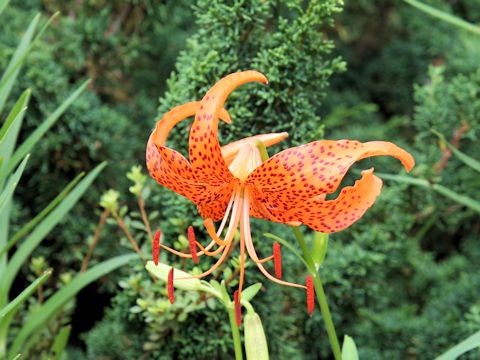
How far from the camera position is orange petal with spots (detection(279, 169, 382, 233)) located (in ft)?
3.44

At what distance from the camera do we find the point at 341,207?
1.06 meters

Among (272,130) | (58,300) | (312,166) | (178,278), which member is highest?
(312,166)

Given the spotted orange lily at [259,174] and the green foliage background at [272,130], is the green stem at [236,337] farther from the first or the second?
the green foliage background at [272,130]

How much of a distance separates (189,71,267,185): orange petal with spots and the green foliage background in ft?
1.19

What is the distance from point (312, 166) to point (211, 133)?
124 millimetres

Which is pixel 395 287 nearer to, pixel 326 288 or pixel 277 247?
pixel 326 288

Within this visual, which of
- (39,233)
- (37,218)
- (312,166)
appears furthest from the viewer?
(39,233)

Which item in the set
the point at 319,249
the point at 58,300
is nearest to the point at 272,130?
the point at 319,249

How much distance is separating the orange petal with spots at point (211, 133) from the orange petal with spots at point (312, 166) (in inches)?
1.8

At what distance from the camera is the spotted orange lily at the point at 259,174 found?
1.00m

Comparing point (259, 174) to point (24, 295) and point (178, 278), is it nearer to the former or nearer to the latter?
point (178, 278)

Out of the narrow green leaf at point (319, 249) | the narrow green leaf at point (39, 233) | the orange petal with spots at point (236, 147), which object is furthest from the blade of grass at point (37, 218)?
the narrow green leaf at point (319, 249)

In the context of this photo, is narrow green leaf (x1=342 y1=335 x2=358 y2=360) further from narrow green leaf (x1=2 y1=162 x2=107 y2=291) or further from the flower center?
narrow green leaf (x1=2 y1=162 x2=107 y2=291)

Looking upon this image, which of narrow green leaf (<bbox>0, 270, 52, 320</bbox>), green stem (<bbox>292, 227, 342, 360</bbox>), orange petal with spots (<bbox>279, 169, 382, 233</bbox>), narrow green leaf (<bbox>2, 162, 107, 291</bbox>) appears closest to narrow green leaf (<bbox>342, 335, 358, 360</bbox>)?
green stem (<bbox>292, 227, 342, 360</bbox>)
